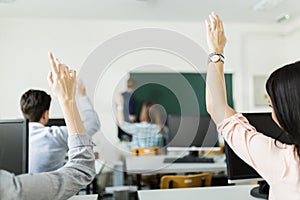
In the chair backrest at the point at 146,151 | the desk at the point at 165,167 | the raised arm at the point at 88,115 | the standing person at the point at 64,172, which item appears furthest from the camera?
the chair backrest at the point at 146,151

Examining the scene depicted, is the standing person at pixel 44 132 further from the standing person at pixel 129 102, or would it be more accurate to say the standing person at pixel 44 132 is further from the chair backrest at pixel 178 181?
the standing person at pixel 129 102

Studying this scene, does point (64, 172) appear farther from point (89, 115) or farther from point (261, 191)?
point (261, 191)

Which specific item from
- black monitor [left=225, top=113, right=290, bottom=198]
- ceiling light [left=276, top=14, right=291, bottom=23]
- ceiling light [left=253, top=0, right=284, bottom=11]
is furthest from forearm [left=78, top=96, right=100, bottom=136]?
ceiling light [left=276, top=14, right=291, bottom=23]

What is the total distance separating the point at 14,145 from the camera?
125cm

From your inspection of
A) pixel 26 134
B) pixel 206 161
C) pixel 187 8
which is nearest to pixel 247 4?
pixel 187 8

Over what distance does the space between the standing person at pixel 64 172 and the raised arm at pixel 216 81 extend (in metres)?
0.45

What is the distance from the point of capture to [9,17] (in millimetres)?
4934

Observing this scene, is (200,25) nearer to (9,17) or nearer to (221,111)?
(9,17)

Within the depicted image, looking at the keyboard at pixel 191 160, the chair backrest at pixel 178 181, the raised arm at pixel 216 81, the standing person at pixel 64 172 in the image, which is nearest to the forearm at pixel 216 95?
the raised arm at pixel 216 81

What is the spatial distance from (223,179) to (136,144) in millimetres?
1513

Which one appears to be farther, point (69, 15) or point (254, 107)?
point (254, 107)

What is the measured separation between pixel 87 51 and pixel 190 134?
8.28ft

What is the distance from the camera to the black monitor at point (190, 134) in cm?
311

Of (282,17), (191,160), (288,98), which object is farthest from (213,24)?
(282,17)
